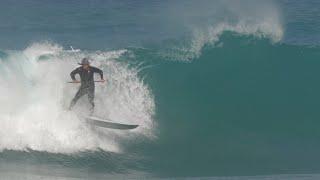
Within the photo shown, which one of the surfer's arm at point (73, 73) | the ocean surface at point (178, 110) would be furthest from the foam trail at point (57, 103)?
the surfer's arm at point (73, 73)

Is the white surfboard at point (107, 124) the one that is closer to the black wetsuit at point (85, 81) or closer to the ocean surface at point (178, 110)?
the ocean surface at point (178, 110)

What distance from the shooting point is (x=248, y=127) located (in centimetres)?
2233

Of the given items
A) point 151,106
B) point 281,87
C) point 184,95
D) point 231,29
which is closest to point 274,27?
point 231,29

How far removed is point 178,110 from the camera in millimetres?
23203

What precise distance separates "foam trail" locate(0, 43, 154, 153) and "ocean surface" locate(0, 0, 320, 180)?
Result: 0.03m

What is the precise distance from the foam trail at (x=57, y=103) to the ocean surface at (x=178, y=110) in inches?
1.0

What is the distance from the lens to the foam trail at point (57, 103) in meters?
20.1

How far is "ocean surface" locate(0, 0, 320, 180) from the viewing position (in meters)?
19.5

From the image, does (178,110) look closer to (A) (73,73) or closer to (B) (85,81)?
(B) (85,81)

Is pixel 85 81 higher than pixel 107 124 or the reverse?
higher

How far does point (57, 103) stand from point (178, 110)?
380cm

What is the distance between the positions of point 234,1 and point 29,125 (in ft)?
60.6

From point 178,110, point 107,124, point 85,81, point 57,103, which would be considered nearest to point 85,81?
point 85,81

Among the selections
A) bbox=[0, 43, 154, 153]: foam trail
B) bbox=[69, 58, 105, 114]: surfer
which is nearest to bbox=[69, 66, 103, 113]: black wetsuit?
bbox=[69, 58, 105, 114]: surfer
